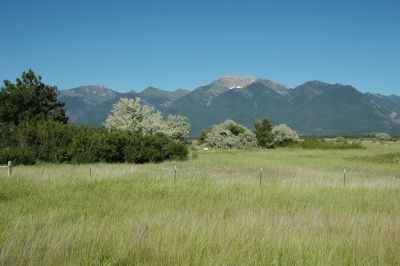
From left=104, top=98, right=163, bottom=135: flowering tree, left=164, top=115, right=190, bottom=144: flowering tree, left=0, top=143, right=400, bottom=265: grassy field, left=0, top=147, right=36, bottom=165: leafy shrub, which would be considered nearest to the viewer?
left=0, top=143, right=400, bottom=265: grassy field

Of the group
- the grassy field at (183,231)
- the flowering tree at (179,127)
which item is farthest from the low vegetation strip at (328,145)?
the grassy field at (183,231)

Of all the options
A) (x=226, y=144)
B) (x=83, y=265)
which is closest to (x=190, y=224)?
(x=83, y=265)

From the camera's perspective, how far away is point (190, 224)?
9.12 m

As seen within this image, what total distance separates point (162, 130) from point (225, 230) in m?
54.6

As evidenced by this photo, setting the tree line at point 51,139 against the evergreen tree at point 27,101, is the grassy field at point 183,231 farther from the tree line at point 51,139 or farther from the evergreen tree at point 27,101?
the evergreen tree at point 27,101

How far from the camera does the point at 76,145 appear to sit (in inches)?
1578

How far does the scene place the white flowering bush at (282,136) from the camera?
104m

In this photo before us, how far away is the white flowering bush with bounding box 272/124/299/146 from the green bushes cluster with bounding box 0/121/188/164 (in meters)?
61.3

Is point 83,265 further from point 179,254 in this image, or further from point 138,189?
point 138,189

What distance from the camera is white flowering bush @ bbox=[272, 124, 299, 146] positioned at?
10411 centimetres

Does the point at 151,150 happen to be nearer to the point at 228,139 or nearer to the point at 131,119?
the point at 131,119

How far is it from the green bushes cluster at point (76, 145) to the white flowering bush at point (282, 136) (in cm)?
6134

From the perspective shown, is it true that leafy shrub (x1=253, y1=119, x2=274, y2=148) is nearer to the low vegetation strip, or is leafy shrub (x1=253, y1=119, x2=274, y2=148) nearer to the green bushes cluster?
the low vegetation strip

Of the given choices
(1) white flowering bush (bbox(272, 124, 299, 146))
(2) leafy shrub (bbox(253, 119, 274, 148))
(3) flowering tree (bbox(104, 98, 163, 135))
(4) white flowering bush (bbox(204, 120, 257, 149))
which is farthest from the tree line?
(1) white flowering bush (bbox(272, 124, 299, 146))
